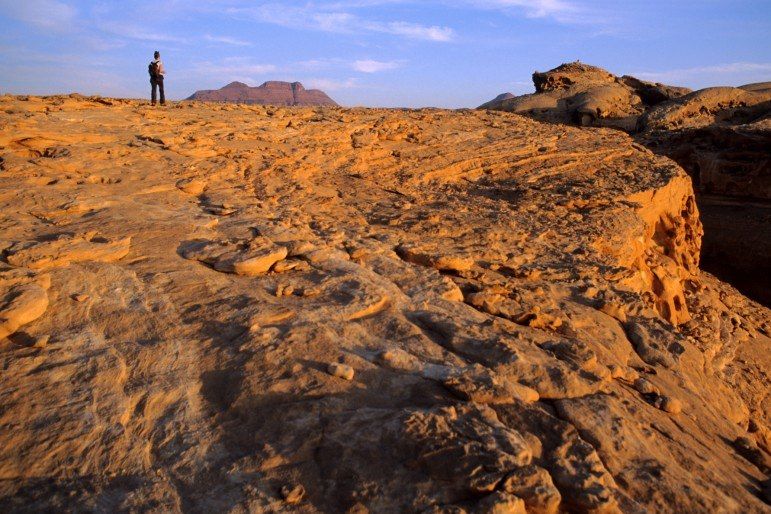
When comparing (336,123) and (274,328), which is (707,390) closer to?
(274,328)

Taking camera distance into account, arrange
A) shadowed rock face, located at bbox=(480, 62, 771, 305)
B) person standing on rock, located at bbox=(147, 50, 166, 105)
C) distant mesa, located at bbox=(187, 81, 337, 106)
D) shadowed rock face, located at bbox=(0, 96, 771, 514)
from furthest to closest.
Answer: distant mesa, located at bbox=(187, 81, 337, 106) < shadowed rock face, located at bbox=(480, 62, 771, 305) < person standing on rock, located at bbox=(147, 50, 166, 105) < shadowed rock face, located at bbox=(0, 96, 771, 514)

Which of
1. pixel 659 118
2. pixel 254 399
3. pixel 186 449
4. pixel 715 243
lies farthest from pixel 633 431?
pixel 659 118

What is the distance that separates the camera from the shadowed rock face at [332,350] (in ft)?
6.31

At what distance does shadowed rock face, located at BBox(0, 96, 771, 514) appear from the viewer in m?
1.92

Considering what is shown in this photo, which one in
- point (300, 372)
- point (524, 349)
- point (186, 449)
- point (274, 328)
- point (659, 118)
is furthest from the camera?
point (659, 118)

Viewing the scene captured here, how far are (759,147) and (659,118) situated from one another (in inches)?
106

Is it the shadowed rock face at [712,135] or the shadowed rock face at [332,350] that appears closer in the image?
the shadowed rock face at [332,350]

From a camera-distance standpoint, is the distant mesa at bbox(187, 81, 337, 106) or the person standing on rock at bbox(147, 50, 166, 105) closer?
the person standing on rock at bbox(147, 50, 166, 105)

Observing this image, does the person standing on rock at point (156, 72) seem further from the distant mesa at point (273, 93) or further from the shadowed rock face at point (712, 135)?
the distant mesa at point (273, 93)

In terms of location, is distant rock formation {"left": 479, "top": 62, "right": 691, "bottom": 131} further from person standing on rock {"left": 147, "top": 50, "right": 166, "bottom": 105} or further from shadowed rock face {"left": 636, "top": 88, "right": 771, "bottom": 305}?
person standing on rock {"left": 147, "top": 50, "right": 166, "bottom": 105}

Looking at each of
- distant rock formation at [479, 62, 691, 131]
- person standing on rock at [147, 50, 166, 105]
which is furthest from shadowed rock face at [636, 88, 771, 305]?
person standing on rock at [147, 50, 166, 105]

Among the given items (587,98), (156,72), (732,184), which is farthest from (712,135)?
(156,72)

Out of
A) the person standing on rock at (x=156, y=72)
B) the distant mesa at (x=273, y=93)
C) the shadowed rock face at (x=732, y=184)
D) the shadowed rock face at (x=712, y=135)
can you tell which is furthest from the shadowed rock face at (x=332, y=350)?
the distant mesa at (x=273, y=93)

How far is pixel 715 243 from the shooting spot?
1202 cm
